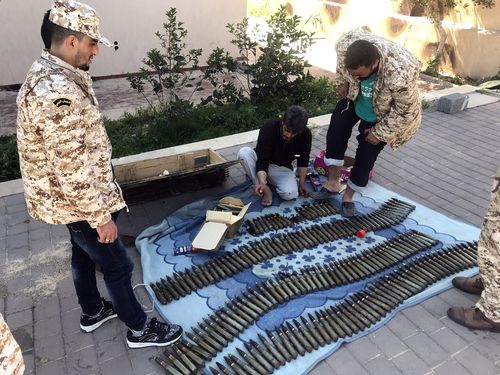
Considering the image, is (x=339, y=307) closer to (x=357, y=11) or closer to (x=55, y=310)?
(x=55, y=310)

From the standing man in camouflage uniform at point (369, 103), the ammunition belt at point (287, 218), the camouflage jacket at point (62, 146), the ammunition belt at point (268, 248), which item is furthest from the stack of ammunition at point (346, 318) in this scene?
the camouflage jacket at point (62, 146)

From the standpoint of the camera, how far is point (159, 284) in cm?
405

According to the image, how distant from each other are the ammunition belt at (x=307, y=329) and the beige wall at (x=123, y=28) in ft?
30.6

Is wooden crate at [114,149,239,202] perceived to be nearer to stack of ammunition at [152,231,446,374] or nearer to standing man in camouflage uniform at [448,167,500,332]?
stack of ammunition at [152,231,446,374]

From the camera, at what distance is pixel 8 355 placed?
1.82 meters

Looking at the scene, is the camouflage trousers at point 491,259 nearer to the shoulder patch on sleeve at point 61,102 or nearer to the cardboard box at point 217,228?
the cardboard box at point 217,228

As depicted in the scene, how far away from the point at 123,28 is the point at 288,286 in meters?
9.33

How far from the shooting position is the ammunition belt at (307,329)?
10.6ft

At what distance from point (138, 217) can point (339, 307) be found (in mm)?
2617

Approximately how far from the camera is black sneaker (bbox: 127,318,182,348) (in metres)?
3.38

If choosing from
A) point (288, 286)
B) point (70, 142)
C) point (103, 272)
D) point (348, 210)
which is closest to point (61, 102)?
point (70, 142)

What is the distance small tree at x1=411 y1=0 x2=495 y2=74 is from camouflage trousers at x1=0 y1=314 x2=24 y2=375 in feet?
41.1

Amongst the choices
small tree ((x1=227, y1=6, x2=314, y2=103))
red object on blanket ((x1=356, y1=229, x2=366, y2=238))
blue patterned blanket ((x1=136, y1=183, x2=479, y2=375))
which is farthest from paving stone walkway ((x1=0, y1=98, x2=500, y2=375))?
small tree ((x1=227, y1=6, x2=314, y2=103))

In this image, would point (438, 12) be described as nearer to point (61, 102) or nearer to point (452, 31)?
point (452, 31)
